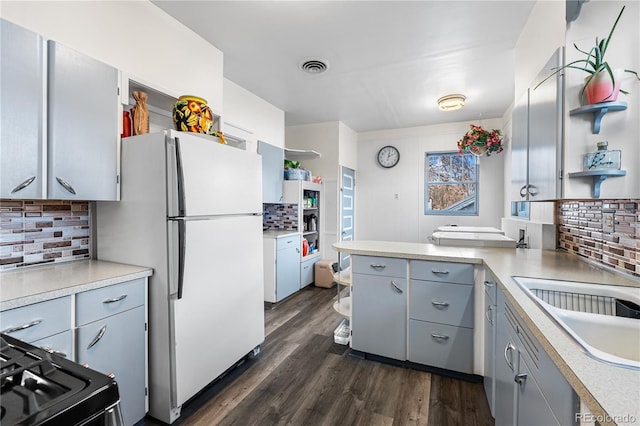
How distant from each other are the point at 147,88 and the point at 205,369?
1891 mm

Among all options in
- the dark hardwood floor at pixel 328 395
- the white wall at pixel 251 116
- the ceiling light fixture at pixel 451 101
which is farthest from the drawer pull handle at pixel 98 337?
the ceiling light fixture at pixel 451 101

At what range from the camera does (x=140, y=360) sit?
160 centimetres

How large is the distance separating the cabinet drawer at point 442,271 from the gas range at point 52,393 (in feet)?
6.07

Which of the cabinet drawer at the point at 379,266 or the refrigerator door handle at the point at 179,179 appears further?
the cabinet drawer at the point at 379,266

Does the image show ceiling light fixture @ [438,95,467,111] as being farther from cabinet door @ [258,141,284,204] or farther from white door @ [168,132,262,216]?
white door @ [168,132,262,216]

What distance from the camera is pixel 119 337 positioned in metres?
1.50

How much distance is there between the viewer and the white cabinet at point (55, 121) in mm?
1328

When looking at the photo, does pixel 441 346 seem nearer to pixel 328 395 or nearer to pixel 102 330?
pixel 328 395

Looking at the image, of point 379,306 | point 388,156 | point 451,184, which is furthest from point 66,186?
point 451,184

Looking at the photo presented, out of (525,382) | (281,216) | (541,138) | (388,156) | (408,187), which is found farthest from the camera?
(388,156)

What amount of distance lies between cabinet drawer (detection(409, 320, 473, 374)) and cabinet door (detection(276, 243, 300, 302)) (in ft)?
6.32

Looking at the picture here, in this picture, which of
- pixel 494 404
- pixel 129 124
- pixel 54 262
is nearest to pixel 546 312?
pixel 494 404

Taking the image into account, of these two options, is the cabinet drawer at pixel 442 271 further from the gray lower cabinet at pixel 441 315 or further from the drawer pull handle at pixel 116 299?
the drawer pull handle at pixel 116 299

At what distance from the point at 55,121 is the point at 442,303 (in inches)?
99.0
